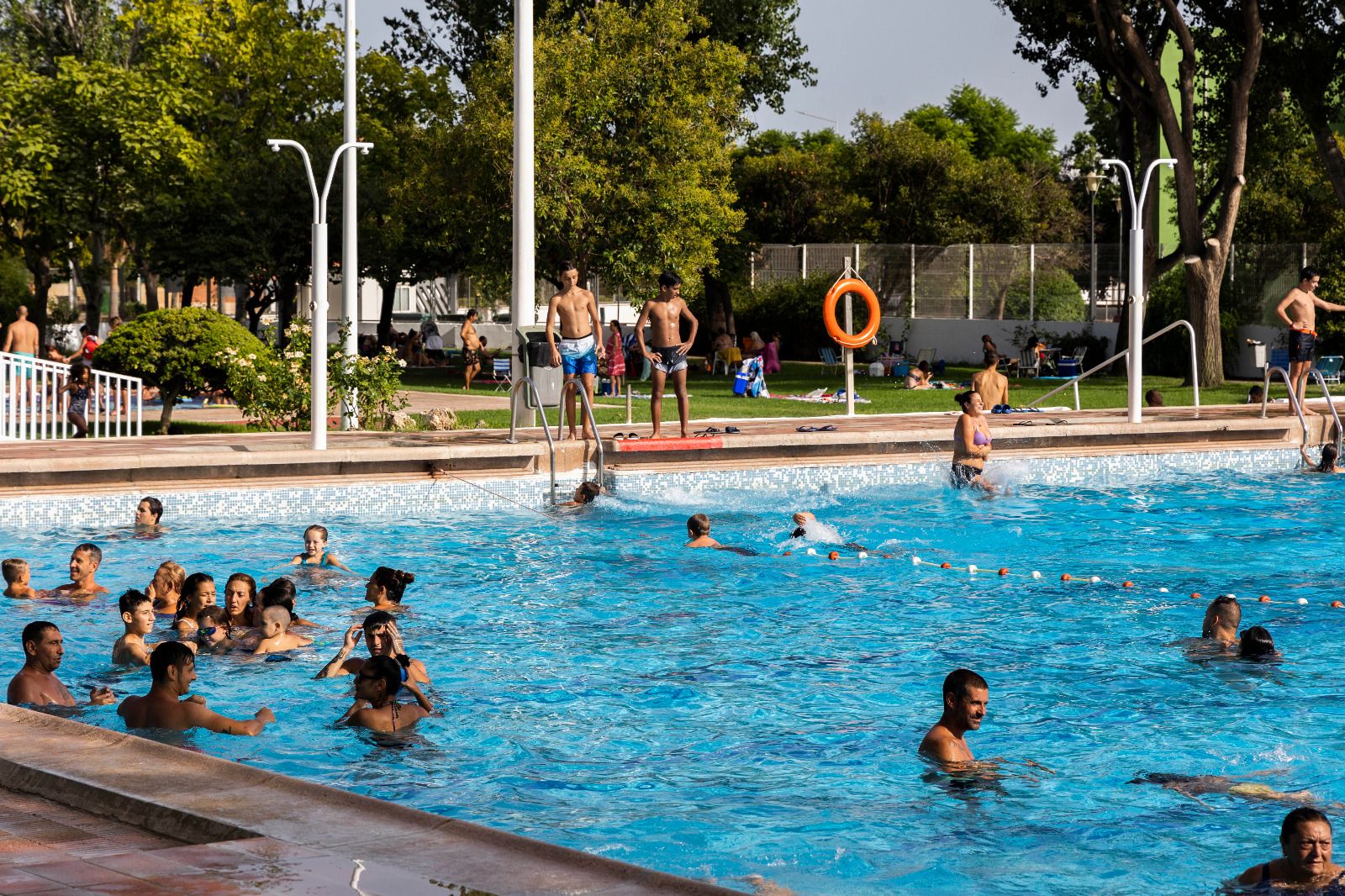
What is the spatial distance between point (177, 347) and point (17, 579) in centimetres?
857

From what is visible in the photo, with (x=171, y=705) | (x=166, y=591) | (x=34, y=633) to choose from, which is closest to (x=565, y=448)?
(x=166, y=591)

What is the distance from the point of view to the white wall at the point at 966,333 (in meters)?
38.3

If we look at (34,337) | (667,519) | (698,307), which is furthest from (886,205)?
(667,519)

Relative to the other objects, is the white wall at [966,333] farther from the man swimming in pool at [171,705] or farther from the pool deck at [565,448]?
the man swimming in pool at [171,705]

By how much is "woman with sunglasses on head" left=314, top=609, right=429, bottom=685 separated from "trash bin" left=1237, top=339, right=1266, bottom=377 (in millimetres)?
26710

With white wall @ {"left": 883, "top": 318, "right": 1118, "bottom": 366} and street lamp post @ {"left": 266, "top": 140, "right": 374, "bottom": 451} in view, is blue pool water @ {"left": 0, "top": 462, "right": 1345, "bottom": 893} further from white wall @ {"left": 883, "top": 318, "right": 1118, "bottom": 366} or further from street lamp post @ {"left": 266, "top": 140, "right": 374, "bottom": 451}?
white wall @ {"left": 883, "top": 318, "right": 1118, "bottom": 366}

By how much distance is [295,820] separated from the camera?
5.26 m

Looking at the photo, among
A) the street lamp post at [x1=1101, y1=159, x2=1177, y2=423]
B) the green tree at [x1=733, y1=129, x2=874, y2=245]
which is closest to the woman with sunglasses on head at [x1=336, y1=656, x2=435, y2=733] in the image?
the street lamp post at [x1=1101, y1=159, x2=1177, y2=423]

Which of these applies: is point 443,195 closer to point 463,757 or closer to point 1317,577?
point 1317,577

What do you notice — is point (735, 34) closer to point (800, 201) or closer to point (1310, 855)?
point (800, 201)

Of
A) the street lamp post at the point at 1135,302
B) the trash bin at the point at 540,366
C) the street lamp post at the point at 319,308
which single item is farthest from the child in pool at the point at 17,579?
the street lamp post at the point at 1135,302

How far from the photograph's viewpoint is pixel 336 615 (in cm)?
1166

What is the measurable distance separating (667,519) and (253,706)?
6811mm

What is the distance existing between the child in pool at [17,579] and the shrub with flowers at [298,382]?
7248 millimetres
